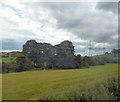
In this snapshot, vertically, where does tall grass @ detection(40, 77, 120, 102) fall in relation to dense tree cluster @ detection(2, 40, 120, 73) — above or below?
below

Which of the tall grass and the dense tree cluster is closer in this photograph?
the tall grass

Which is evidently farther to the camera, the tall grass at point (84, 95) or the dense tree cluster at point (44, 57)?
the dense tree cluster at point (44, 57)

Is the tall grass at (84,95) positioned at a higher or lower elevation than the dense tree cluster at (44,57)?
lower

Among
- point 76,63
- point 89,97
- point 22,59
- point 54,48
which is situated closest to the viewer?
point 89,97

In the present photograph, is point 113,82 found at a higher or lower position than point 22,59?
lower

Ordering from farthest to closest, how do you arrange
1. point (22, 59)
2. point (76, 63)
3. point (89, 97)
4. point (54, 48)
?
1. point (76, 63)
2. point (54, 48)
3. point (22, 59)
4. point (89, 97)

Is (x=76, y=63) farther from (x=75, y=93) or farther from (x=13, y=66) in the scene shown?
(x=75, y=93)

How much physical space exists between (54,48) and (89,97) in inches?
769

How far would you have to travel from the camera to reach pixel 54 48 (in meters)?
27.4

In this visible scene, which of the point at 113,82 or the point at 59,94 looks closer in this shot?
the point at 59,94

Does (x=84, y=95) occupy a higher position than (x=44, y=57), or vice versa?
(x=44, y=57)

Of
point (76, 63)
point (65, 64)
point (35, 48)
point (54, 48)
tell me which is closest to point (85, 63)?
point (76, 63)

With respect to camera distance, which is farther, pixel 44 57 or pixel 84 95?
pixel 44 57

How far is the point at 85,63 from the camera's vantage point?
1243 inches
